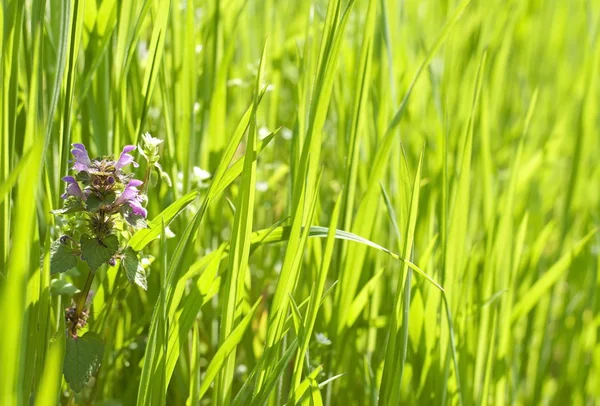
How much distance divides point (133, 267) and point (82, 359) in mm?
104

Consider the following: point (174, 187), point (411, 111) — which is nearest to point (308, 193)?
point (174, 187)

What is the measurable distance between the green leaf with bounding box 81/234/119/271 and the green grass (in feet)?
0.13

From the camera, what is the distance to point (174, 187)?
0.94 metres

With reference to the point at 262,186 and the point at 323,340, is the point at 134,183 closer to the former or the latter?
the point at 323,340

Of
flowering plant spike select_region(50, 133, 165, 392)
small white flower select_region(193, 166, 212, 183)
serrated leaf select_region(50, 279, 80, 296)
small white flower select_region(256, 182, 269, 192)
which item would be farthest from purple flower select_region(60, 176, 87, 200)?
small white flower select_region(256, 182, 269, 192)

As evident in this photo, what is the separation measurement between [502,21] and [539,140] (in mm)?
302

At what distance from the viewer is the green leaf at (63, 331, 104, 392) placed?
2.24 feet

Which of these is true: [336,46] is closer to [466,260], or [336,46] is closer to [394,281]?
[466,260]

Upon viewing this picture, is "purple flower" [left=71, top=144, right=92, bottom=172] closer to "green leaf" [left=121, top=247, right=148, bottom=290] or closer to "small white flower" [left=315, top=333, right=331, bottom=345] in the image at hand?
"green leaf" [left=121, top=247, right=148, bottom=290]

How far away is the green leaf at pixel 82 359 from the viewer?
684 millimetres

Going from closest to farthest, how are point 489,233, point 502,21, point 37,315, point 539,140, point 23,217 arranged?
point 23,217, point 37,315, point 489,233, point 502,21, point 539,140

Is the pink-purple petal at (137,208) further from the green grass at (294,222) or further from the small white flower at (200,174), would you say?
the small white flower at (200,174)

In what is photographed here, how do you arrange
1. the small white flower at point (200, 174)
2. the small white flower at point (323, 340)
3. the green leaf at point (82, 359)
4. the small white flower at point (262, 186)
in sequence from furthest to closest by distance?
1. the small white flower at point (262, 186)
2. the small white flower at point (200, 174)
3. the small white flower at point (323, 340)
4. the green leaf at point (82, 359)

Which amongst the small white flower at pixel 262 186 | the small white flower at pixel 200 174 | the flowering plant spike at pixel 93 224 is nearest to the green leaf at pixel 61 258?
the flowering plant spike at pixel 93 224
